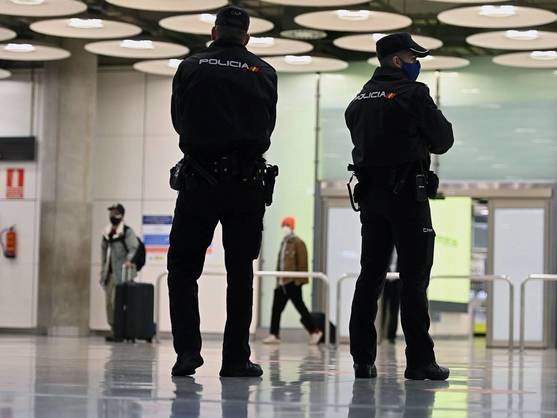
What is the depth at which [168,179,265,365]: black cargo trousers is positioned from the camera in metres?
6.71

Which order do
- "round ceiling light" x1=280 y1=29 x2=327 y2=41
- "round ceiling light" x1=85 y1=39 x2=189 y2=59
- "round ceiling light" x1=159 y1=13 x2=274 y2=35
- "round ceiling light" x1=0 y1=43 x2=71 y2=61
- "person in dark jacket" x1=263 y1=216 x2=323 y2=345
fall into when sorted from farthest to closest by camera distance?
"round ceiling light" x1=280 y1=29 x2=327 y2=41 < "round ceiling light" x1=0 y1=43 x2=71 y2=61 < "round ceiling light" x1=85 y1=39 x2=189 y2=59 < "person in dark jacket" x1=263 y1=216 x2=323 y2=345 < "round ceiling light" x1=159 y1=13 x2=274 y2=35

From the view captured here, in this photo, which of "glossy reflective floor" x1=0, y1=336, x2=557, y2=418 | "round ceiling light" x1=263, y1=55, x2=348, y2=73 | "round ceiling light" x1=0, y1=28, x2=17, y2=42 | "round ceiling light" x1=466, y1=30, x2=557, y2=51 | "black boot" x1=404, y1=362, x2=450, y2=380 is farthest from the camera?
"round ceiling light" x1=263, y1=55, x2=348, y2=73

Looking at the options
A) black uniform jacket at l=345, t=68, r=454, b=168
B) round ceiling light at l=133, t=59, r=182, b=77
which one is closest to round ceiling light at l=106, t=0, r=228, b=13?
round ceiling light at l=133, t=59, r=182, b=77

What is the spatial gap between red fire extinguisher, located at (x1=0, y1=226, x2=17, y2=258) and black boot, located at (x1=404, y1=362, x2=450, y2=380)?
642 inches

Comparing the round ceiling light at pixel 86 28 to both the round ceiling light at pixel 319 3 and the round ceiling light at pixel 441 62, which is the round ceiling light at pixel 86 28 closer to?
the round ceiling light at pixel 319 3

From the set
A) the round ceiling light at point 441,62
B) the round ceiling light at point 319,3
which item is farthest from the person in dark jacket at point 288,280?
the round ceiling light at point 319,3

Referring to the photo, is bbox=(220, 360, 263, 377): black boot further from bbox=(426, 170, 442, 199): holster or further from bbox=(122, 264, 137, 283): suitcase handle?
bbox=(122, 264, 137, 283): suitcase handle

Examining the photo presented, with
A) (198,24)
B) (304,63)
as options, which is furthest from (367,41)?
(198,24)

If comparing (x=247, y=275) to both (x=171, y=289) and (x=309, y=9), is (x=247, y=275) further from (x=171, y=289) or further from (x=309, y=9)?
(x=309, y=9)

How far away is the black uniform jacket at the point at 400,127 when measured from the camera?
705 centimetres

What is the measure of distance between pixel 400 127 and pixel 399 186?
0.34 metres

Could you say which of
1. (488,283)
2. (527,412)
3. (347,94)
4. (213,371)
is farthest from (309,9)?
(527,412)

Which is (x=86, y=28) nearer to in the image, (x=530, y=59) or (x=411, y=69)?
(x=530, y=59)

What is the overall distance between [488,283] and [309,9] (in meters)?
5.82
